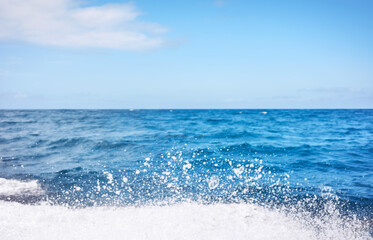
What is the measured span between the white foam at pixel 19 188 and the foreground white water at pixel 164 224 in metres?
0.85

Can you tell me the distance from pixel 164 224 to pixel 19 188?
4.78 meters

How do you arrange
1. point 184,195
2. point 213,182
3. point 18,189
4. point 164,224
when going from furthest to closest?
point 213,182, point 18,189, point 184,195, point 164,224

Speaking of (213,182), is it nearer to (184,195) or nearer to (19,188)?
(184,195)

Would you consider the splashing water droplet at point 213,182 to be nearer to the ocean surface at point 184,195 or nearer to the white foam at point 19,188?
the ocean surface at point 184,195

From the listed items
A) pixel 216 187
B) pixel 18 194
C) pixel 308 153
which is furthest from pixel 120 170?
pixel 308 153

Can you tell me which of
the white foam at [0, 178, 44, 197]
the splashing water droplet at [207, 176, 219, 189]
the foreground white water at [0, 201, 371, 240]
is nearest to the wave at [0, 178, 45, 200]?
the white foam at [0, 178, 44, 197]

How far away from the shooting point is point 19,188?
634cm

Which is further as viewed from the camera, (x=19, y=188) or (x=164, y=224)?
(x=19, y=188)

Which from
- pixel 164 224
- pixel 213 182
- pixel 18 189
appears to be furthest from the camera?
pixel 213 182

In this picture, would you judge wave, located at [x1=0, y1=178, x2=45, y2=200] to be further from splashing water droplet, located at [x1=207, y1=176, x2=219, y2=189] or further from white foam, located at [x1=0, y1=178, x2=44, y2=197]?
splashing water droplet, located at [x1=207, y1=176, x2=219, y2=189]

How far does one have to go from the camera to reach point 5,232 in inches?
157

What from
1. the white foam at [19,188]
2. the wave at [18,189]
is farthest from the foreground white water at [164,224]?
the white foam at [19,188]

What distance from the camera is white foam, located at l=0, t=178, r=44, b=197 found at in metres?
5.94

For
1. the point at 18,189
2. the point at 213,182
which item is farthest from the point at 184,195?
the point at 18,189
